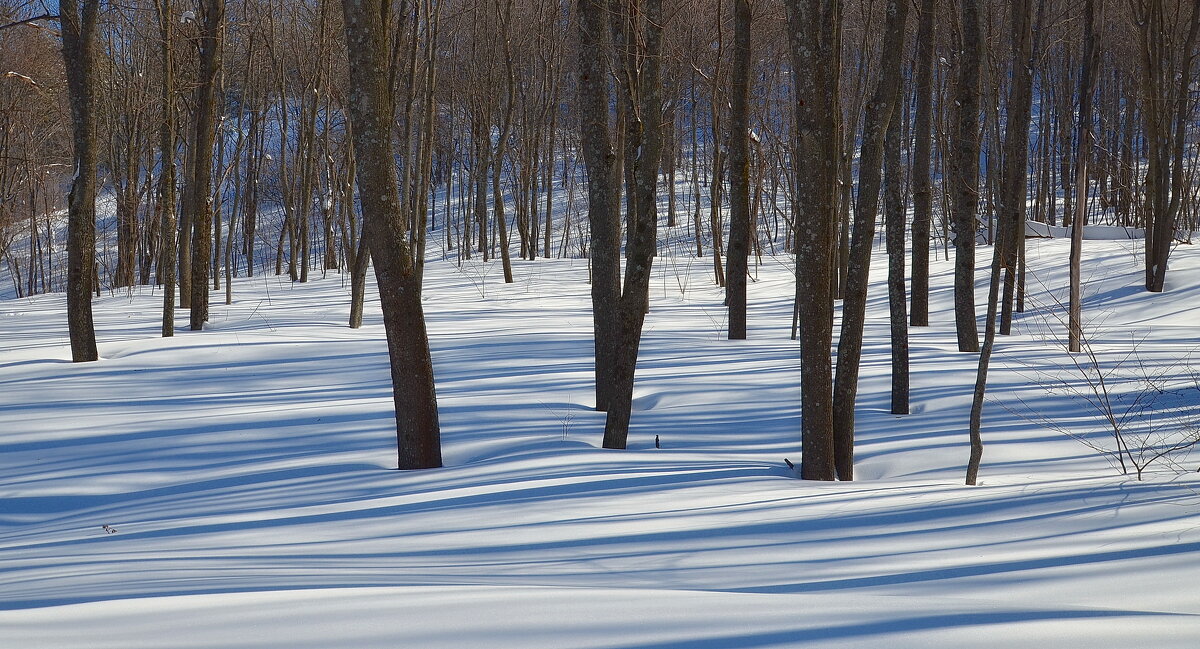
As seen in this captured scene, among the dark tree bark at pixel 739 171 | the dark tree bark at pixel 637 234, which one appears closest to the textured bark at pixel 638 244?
the dark tree bark at pixel 637 234

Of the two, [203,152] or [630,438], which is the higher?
[203,152]

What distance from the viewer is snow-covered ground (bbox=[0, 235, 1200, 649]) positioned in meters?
2.33

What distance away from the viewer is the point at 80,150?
9.96m

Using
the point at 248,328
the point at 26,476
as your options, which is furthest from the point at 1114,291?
the point at 26,476

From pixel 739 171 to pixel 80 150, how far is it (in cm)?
804

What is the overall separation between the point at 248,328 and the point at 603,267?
826 centimetres

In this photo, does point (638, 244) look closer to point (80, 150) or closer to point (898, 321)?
point (898, 321)

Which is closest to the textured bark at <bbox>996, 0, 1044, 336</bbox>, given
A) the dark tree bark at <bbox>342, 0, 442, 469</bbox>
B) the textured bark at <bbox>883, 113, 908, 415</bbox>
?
the textured bark at <bbox>883, 113, 908, 415</bbox>

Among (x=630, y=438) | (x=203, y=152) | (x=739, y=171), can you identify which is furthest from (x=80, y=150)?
(x=739, y=171)

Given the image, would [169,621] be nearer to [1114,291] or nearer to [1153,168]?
[1153,168]

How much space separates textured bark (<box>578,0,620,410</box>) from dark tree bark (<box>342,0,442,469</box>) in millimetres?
1974

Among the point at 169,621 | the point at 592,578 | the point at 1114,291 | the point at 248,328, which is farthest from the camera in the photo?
the point at 1114,291

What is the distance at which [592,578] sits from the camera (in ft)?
10.1

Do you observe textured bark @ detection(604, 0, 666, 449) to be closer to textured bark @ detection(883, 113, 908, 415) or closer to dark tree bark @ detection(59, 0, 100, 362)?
textured bark @ detection(883, 113, 908, 415)
